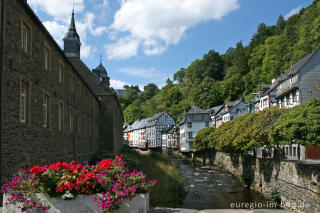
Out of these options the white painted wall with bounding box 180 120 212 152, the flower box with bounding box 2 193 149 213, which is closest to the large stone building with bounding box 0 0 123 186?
the flower box with bounding box 2 193 149 213

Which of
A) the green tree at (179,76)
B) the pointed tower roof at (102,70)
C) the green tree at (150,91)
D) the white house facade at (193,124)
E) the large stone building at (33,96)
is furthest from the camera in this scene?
the green tree at (150,91)

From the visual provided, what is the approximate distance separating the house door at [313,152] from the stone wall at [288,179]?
531 cm

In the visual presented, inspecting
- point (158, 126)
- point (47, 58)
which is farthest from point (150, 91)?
point (47, 58)

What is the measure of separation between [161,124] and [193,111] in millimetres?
28559

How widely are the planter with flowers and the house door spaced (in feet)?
90.4

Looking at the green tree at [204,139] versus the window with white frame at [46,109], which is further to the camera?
the green tree at [204,139]

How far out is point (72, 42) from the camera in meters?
34.6

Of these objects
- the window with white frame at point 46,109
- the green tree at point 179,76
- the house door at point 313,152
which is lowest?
the house door at point 313,152

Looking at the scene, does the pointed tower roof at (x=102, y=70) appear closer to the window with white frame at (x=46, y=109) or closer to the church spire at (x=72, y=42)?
the church spire at (x=72, y=42)

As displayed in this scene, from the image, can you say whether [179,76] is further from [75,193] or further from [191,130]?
[75,193]

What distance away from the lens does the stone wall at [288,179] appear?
1628 cm

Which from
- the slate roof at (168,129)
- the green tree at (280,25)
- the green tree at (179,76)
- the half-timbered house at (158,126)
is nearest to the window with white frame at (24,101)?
the slate roof at (168,129)

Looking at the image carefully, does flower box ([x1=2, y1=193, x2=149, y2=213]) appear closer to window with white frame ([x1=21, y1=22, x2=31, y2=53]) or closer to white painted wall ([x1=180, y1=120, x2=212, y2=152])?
window with white frame ([x1=21, y1=22, x2=31, y2=53])

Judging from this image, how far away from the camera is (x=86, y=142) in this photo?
23.2m
